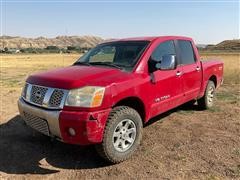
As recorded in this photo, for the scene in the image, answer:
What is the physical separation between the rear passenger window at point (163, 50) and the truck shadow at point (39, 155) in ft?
6.13

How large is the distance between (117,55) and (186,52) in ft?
5.68

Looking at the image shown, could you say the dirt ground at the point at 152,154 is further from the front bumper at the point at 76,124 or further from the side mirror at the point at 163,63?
the side mirror at the point at 163,63

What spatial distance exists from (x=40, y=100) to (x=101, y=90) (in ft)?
3.05

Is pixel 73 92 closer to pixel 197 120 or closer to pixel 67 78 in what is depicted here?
pixel 67 78

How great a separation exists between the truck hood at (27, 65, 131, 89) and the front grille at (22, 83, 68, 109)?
2.7 inches

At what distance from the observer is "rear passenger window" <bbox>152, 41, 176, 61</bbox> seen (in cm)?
554

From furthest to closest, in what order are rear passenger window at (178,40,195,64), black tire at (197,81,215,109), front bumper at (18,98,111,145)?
black tire at (197,81,215,109), rear passenger window at (178,40,195,64), front bumper at (18,98,111,145)

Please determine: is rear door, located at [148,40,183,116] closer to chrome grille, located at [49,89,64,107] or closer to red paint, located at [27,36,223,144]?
red paint, located at [27,36,223,144]

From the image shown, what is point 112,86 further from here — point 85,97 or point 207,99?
point 207,99

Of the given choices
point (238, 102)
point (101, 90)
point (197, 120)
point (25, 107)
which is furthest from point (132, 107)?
point (238, 102)

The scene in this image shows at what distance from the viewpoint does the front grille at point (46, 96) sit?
432 centimetres

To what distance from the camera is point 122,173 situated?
4.38 metres

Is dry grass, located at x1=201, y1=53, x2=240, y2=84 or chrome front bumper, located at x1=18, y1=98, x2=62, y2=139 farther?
dry grass, located at x1=201, y1=53, x2=240, y2=84

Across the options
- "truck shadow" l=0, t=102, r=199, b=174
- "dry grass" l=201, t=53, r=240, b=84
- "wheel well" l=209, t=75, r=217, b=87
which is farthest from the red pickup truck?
"dry grass" l=201, t=53, r=240, b=84
